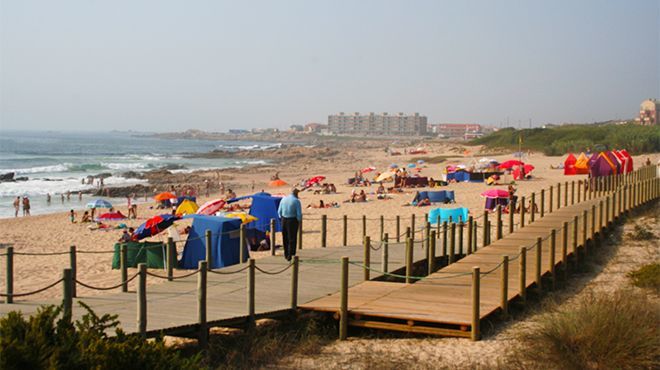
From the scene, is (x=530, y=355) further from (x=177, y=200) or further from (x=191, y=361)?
(x=177, y=200)

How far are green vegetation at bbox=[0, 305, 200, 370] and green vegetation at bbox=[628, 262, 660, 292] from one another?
374 inches

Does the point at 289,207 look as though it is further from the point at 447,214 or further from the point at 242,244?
the point at 447,214

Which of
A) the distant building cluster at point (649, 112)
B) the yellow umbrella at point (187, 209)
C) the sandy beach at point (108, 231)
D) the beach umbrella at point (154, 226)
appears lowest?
the sandy beach at point (108, 231)

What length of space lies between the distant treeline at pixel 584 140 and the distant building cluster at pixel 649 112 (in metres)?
58.5

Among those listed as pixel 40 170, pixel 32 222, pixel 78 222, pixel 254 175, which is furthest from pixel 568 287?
pixel 40 170

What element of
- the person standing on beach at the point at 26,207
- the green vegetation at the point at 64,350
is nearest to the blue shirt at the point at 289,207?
the green vegetation at the point at 64,350

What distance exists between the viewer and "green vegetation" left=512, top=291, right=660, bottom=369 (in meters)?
8.62

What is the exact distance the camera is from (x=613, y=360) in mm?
8586

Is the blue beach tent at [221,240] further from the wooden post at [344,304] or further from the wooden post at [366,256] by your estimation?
the wooden post at [344,304]

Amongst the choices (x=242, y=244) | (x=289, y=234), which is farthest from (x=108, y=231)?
(x=289, y=234)

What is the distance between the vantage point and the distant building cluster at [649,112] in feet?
490

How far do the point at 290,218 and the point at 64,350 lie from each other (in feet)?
25.9

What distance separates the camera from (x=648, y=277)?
13.3 m

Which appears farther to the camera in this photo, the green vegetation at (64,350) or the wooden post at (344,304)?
the wooden post at (344,304)
